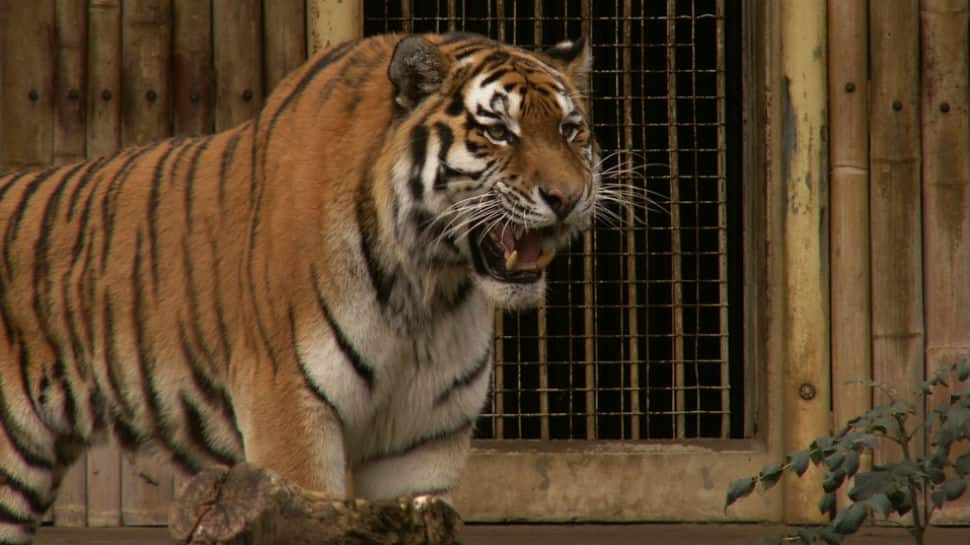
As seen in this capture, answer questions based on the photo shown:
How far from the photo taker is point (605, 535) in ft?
19.9

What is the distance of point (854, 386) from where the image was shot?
6.14m

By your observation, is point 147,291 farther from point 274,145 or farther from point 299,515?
point 299,515

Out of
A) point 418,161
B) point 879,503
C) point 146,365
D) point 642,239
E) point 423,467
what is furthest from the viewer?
point 642,239

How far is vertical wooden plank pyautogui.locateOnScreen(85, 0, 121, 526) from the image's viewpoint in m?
6.16

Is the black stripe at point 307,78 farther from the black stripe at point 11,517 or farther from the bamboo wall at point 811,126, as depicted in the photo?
the bamboo wall at point 811,126

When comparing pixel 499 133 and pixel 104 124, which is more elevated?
pixel 104 124

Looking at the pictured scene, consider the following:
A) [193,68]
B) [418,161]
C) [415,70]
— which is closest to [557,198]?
[418,161]

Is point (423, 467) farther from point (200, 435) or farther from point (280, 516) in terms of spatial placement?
point (280, 516)

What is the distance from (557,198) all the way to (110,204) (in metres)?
1.42

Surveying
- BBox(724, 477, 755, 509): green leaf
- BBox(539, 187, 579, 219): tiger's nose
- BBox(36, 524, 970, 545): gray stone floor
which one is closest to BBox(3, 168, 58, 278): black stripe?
BBox(36, 524, 970, 545): gray stone floor

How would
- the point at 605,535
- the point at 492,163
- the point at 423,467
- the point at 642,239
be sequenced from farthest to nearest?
the point at 642,239
the point at 605,535
the point at 423,467
the point at 492,163

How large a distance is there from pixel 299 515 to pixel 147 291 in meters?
1.62

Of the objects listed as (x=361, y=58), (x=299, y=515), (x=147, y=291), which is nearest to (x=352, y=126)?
(x=361, y=58)

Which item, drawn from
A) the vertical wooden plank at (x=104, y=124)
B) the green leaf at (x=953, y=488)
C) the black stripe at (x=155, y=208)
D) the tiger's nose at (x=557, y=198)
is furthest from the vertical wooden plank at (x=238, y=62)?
the green leaf at (x=953, y=488)
